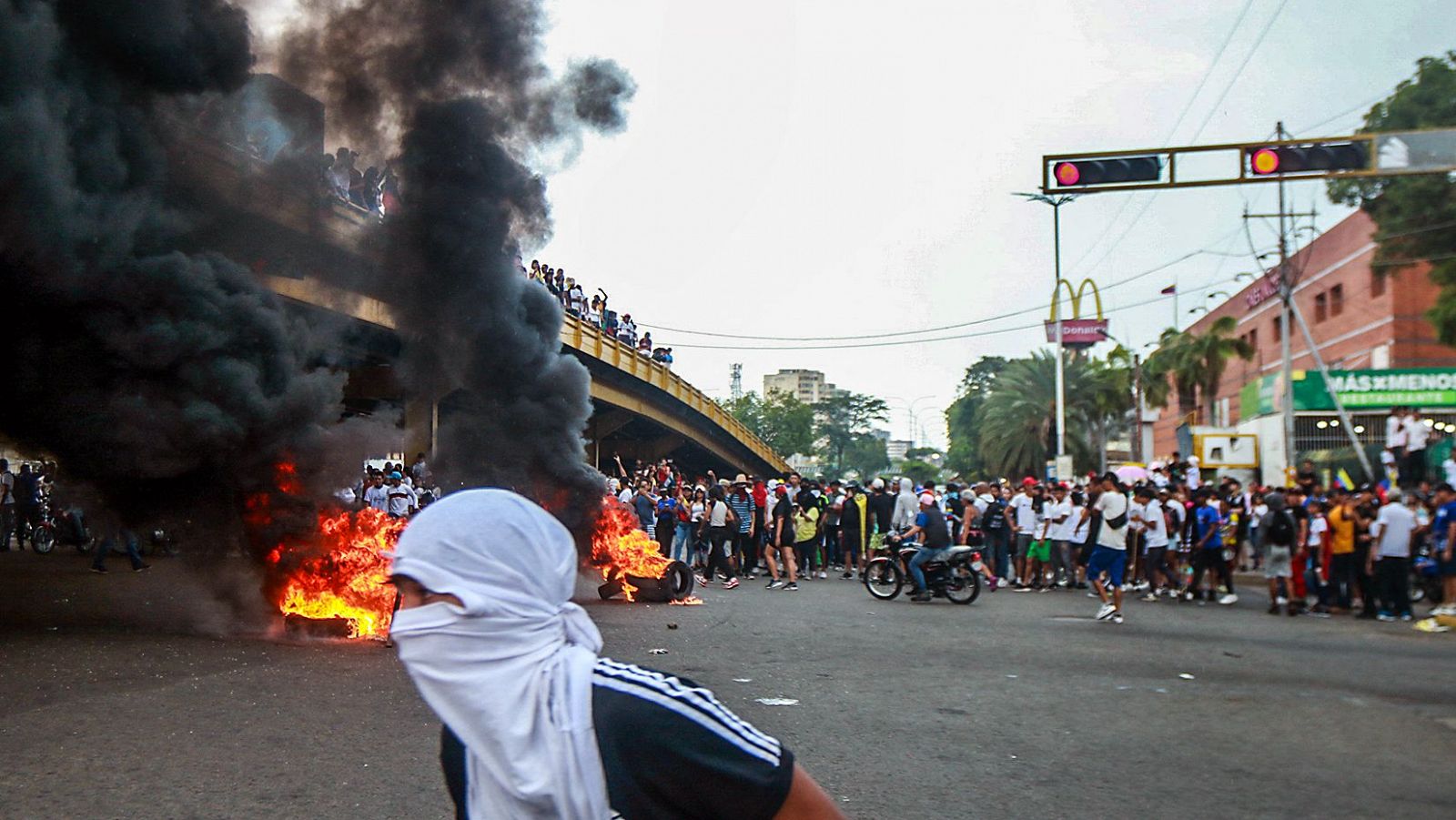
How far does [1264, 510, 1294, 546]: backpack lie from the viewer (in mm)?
14734

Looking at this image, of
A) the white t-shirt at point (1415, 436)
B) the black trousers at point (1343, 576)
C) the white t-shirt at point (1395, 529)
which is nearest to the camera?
the white t-shirt at point (1395, 529)

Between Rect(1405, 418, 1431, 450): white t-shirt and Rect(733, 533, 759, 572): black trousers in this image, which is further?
Rect(1405, 418, 1431, 450): white t-shirt

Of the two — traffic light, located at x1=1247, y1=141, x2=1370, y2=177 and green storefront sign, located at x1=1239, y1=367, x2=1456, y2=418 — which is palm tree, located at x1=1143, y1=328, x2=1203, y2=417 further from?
traffic light, located at x1=1247, y1=141, x2=1370, y2=177

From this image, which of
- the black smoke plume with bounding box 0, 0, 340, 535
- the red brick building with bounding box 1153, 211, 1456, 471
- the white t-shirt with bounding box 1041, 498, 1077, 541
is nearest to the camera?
the black smoke plume with bounding box 0, 0, 340, 535

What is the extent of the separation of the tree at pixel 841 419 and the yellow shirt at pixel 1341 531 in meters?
99.0

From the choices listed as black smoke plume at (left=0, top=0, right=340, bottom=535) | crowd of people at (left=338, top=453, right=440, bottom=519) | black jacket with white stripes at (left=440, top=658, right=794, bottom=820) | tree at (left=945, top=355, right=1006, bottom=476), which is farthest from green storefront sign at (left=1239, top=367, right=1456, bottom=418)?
tree at (left=945, top=355, right=1006, bottom=476)

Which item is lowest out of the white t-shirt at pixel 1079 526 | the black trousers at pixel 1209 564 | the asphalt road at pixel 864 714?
the asphalt road at pixel 864 714

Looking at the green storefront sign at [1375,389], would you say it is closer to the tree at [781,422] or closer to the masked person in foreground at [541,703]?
the masked person in foreground at [541,703]

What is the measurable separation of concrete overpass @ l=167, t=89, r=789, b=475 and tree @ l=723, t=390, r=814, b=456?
5510 centimetres

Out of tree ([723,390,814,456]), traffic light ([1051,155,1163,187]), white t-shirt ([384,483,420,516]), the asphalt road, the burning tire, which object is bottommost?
the asphalt road

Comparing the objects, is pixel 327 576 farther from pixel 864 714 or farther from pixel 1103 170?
pixel 1103 170

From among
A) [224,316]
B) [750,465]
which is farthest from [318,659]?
[750,465]

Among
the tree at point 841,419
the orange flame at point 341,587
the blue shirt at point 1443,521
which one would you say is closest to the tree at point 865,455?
the tree at point 841,419

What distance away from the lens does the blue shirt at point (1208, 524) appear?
1561 cm
